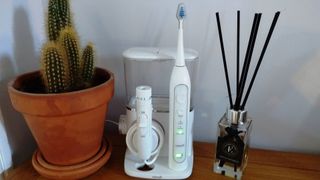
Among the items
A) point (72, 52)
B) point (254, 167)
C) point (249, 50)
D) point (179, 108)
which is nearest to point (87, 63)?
point (72, 52)

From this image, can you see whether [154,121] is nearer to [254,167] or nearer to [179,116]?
[179,116]

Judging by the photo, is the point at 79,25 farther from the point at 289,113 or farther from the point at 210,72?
the point at 289,113

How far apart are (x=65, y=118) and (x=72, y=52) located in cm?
16

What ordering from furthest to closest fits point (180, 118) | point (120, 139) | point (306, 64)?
point (120, 139) < point (306, 64) < point (180, 118)

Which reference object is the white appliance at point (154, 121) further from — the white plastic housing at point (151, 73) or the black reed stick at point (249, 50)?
the black reed stick at point (249, 50)

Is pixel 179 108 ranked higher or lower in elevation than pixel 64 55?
lower

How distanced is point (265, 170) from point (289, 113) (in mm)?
203

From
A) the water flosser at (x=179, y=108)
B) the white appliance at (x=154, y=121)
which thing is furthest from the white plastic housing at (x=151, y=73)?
the water flosser at (x=179, y=108)

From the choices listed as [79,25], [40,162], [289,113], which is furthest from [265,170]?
[79,25]

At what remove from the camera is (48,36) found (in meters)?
0.69

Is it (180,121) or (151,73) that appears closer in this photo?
(180,121)

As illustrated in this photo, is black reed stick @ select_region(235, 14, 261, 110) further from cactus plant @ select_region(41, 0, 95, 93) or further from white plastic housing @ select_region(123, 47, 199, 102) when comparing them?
cactus plant @ select_region(41, 0, 95, 93)

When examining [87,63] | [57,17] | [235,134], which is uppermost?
[57,17]

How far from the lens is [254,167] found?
72cm
